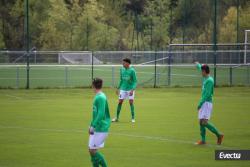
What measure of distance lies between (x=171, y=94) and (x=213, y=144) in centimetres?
1915

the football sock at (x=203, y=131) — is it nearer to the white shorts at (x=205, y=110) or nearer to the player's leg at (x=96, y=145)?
the white shorts at (x=205, y=110)

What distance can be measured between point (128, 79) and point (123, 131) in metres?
3.53

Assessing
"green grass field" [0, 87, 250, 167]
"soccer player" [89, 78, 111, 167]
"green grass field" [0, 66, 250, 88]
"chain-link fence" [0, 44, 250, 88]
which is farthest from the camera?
"chain-link fence" [0, 44, 250, 88]

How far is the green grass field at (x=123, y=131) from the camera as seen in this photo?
1562 centimetres

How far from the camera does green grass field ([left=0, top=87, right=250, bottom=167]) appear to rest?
1562cm

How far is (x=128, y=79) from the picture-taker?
23953 mm

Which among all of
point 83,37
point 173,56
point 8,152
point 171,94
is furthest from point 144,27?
point 8,152

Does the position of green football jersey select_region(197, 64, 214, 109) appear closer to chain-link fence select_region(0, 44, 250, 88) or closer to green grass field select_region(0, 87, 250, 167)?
green grass field select_region(0, 87, 250, 167)

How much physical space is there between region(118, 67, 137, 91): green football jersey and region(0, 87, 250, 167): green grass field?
4.08 feet

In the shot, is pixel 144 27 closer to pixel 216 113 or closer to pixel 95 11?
pixel 95 11

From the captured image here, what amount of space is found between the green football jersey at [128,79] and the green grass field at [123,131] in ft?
4.08

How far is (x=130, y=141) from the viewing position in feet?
61.2

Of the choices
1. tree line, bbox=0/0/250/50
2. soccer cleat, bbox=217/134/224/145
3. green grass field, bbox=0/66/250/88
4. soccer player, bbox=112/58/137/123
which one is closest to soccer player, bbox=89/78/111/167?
soccer cleat, bbox=217/134/224/145

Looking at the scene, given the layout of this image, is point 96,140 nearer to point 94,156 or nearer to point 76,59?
point 94,156
